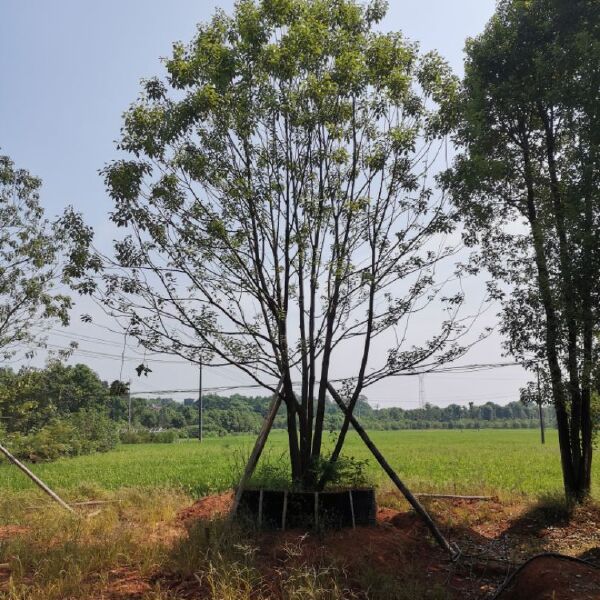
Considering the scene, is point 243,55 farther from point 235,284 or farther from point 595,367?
point 595,367

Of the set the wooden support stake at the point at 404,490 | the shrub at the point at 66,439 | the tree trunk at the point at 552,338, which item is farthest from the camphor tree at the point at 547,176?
the shrub at the point at 66,439

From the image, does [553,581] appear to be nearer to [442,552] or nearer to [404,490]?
[442,552]

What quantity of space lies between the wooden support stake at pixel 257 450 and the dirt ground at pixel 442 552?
52cm

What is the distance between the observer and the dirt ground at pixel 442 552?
16.3 feet

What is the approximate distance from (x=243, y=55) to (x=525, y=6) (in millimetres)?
5134

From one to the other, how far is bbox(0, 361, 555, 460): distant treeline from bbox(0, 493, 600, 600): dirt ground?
205cm

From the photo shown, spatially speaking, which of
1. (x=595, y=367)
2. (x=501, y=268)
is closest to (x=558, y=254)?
(x=501, y=268)

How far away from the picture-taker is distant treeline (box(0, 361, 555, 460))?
19733mm

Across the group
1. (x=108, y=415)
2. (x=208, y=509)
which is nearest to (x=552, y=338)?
(x=208, y=509)

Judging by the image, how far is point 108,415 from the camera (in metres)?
69.3

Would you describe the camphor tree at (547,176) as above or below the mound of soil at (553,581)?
above

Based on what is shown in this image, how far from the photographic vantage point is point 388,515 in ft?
28.7

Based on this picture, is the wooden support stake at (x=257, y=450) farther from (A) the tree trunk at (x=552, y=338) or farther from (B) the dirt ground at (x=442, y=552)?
(A) the tree trunk at (x=552, y=338)

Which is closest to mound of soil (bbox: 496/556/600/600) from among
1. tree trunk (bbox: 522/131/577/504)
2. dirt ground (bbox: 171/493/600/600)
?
dirt ground (bbox: 171/493/600/600)
